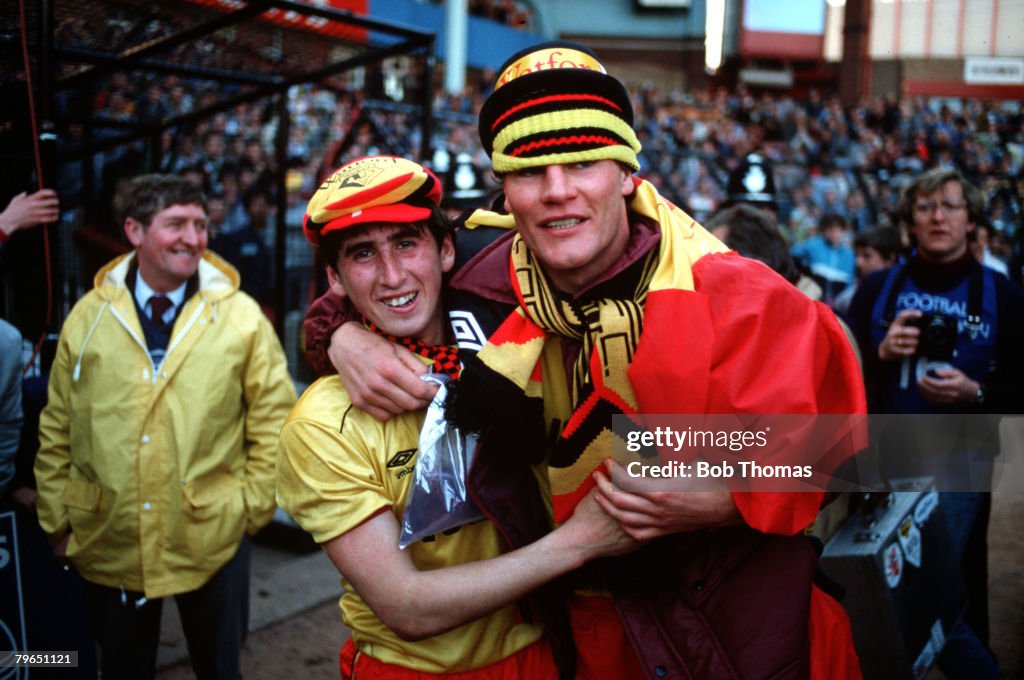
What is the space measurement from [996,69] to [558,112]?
9.20 ft

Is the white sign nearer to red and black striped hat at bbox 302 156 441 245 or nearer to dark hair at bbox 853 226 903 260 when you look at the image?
dark hair at bbox 853 226 903 260

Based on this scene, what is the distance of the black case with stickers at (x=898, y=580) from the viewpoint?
8.10 ft

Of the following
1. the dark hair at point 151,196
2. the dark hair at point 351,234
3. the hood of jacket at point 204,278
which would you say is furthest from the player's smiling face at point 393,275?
the dark hair at point 151,196

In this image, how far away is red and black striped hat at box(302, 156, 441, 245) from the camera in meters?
1.87

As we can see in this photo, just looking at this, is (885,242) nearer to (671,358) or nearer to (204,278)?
(204,278)

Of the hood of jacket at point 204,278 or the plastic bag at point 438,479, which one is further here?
the hood of jacket at point 204,278

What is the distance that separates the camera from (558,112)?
5.70 ft

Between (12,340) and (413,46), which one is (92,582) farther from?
(413,46)

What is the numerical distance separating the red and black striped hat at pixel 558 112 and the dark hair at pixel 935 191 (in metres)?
2.42

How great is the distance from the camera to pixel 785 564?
1735 mm

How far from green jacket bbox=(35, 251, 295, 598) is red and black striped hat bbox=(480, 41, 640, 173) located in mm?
1665
